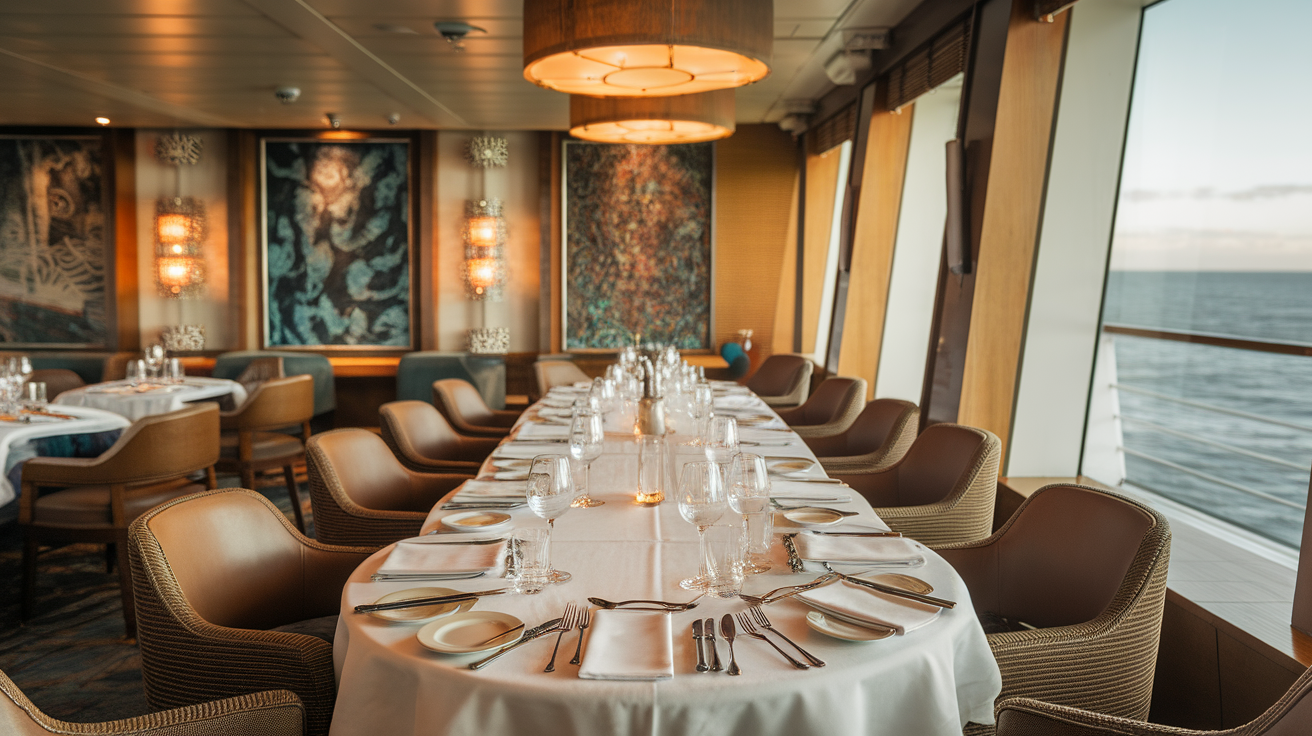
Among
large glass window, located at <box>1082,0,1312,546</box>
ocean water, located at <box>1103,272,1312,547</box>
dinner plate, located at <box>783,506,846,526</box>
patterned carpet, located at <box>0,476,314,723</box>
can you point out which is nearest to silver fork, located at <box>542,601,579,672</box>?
dinner plate, located at <box>783,506,846,526</box>

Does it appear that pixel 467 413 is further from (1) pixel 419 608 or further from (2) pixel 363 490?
(1) pixel 419 608

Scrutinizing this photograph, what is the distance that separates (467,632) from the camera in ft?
4.66

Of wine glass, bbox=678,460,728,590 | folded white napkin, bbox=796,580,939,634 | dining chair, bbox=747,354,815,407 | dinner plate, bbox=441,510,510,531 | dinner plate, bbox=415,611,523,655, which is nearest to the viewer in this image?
dinner plate, bbox=415,611,523,655

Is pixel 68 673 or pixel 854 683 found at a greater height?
pixel 854 683

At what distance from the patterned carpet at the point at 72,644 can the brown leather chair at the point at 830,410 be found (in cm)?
305

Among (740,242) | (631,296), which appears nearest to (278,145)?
(631,296)

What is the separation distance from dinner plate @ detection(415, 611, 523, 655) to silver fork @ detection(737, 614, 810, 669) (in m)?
0.38

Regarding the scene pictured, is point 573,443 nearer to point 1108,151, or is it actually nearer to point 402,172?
point 1108,151

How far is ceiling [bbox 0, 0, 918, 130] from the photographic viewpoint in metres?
4.79

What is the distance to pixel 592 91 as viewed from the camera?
2.96 metres

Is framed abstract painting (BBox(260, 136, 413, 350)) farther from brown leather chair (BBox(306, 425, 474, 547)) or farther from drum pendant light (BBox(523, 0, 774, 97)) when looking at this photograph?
drum pendant light (BBox(523, 0, 774, 97))

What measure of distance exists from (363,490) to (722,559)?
1680 millimetres

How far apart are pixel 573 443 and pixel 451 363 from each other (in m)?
5.73

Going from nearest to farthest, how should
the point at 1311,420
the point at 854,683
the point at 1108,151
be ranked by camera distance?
the point at 854,683 → the point at 1108,151 → the point at 1311,420
